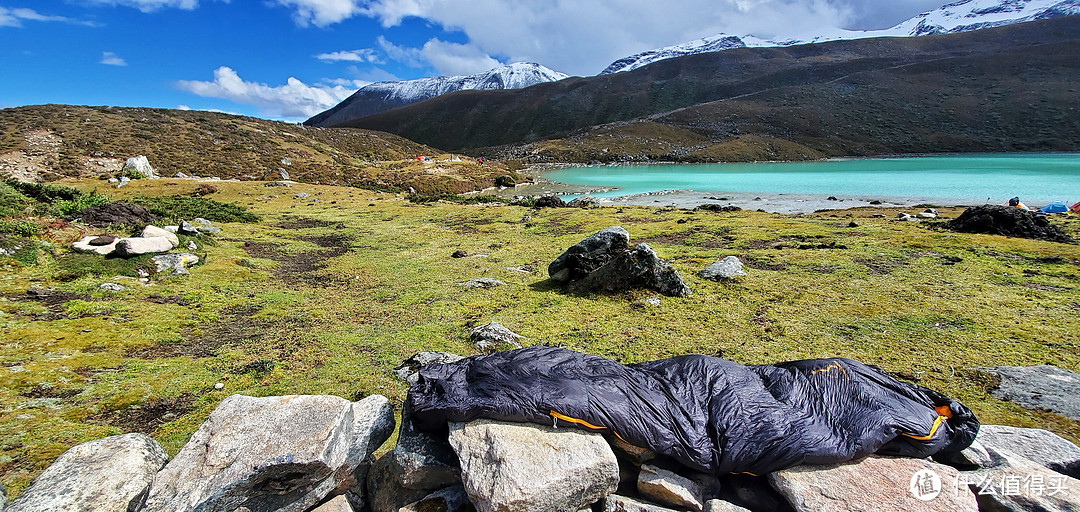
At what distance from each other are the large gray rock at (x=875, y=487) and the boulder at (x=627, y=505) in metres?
1.34

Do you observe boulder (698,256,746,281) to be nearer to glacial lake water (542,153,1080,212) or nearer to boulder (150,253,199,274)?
boulder (150,253,199,274)

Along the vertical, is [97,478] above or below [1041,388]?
above

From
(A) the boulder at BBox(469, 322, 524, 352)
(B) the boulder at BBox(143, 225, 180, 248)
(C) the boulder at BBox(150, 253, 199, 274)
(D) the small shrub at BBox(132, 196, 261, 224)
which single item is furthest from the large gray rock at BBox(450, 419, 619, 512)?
(D) the small shrub at BBox(132, 196, 261, 224)

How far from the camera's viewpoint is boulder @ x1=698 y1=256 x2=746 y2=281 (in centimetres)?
1349

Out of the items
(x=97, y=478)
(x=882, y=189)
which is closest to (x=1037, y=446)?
(x=97, y=478)

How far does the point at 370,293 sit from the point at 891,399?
1279 cm

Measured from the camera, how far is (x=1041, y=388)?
686cm

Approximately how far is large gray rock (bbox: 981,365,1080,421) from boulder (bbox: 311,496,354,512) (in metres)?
10.2

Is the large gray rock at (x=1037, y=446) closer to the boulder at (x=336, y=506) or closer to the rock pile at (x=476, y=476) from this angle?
the rock pile at (x=476, y=476)

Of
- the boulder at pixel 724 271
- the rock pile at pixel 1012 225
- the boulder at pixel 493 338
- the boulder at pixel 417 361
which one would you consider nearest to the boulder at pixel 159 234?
the boulder at pixel 417 361

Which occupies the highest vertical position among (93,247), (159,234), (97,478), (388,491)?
(159,234)

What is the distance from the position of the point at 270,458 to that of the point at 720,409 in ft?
16.4

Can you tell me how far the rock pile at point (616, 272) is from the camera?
12273mm

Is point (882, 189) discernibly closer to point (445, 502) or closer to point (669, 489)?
point (669, 489)
